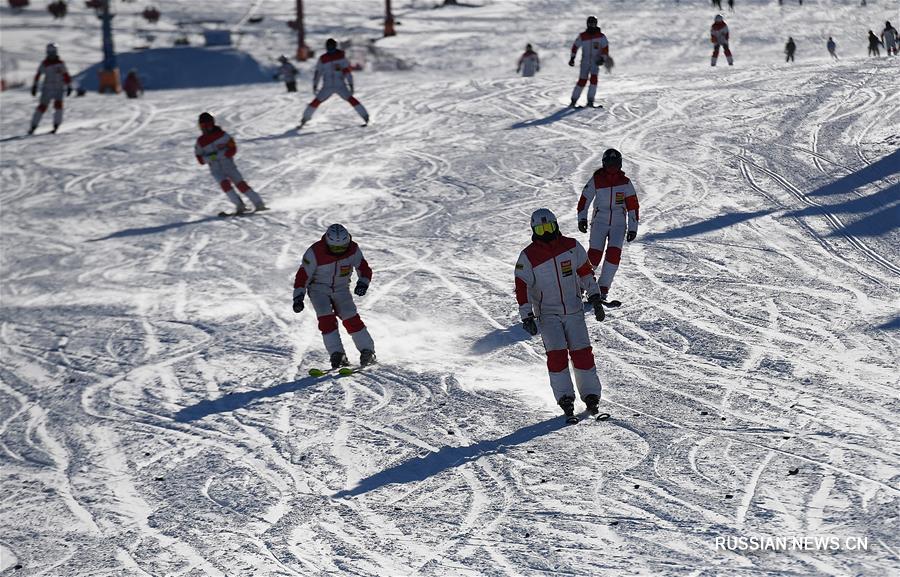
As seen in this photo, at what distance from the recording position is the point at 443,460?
8.40 metres

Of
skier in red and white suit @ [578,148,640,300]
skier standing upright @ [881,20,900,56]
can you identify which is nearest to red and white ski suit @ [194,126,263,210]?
skier in red and white suit @ [578,148,640,300]

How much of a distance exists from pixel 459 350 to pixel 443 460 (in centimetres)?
284

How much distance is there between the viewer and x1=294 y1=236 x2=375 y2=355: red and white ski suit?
1028cm

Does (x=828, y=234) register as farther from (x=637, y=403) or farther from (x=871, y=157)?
(x=637, y=403)

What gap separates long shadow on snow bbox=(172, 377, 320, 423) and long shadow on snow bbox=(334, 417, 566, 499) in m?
2.24

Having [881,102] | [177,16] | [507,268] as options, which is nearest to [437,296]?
[507,268]

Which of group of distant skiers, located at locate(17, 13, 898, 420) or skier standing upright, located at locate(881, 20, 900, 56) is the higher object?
skier standing upright, located at locate(881, 20, 900, 56)

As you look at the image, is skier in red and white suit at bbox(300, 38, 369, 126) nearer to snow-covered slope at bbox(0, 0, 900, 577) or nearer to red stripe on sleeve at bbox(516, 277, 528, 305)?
snow-covered slope at bbox(0, 0, 900, 577)

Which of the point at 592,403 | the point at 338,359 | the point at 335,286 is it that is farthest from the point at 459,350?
the point at 592,403

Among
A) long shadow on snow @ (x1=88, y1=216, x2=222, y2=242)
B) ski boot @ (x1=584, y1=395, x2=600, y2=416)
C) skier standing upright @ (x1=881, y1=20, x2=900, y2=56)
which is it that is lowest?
long shadow on snow @ (x1=88, y1=216, x2=222, y2=242)

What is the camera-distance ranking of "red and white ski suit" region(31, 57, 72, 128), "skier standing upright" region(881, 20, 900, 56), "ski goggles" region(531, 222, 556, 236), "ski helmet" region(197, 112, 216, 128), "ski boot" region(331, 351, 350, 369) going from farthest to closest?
1. "skier standing upright" region(881, 20, 900, 56)
2. "red and white ski suit" region(31, 57, 72, 128)
3. "ski helmet" region(197, 112, 216, 128)
4. "ski boot" region(331, 351, 350, 369)
5. "ski goggles" region(531, 222, 556, 236)

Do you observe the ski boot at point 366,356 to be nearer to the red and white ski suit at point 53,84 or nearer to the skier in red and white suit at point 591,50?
the skier in red and white suit at point 591,50

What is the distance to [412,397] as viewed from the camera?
9.84 metres

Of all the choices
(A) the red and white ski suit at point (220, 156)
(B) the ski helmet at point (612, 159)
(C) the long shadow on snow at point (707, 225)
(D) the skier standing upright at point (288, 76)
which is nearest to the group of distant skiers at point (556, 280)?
(B) the ski helmet at point (612, 159)
